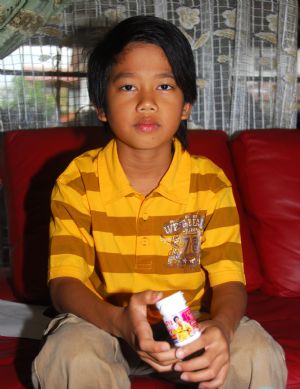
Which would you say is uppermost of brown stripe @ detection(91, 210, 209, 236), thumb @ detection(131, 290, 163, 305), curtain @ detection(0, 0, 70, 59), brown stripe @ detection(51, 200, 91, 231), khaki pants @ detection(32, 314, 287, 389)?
curtain @ detection(0, 0, 70, 59)

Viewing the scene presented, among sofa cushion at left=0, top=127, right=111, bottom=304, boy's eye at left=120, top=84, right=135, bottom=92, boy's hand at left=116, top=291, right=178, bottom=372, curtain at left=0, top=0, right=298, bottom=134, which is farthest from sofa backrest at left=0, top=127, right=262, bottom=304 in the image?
boy's hand at left=116, top=291, right=178, bottom=372

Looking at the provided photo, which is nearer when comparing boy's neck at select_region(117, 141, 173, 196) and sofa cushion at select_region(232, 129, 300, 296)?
boy's neck at select_region(117, 141, 173, 196)

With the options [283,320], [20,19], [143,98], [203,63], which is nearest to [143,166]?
[143,98]

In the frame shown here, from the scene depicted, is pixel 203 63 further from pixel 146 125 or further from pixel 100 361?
pixel 100 361

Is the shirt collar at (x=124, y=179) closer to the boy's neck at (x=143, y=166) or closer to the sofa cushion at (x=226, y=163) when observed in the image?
the boy's neck at (x=143, y=166)

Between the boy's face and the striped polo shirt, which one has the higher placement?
the boy's face

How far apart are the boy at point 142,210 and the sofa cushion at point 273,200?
0.47 metres

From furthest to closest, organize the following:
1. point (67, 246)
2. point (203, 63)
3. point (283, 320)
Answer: point (203, 63) → point (283, 320) → point (67, 246)

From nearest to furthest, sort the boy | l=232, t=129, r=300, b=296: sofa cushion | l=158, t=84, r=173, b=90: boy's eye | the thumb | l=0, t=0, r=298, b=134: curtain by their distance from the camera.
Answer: the thumb < the boy < l=158, t=84, r=173, b=90: boy's eye < l=232, t=129, r=300, b=296: sofa cushion < l=0, t=0, r=298, b=134: curtain

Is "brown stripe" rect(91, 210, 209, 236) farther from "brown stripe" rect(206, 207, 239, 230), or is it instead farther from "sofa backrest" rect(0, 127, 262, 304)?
"sofa backrest" rect(0, 127, 262, 304)

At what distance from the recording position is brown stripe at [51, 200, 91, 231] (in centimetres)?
128

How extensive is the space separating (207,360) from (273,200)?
0.90 m

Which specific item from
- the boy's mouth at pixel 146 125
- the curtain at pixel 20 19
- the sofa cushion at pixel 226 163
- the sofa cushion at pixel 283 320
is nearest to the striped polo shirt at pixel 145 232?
the boy's mouth at pixel 146 125

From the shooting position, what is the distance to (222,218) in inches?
51.9
